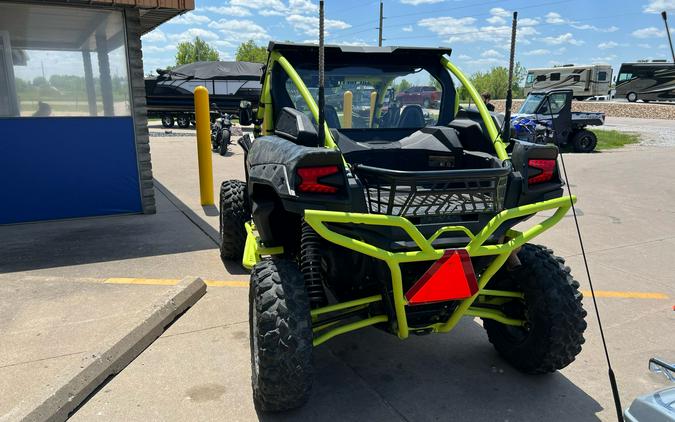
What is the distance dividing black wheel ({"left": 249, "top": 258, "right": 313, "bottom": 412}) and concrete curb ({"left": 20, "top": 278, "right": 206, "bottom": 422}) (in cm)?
103

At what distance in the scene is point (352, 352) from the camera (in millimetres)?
3445

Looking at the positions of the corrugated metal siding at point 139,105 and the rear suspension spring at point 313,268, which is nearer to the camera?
the rear suspension spring at point 313,268

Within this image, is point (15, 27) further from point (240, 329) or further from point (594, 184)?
point (594, 184)

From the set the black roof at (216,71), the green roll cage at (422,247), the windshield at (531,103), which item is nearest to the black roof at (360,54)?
the green roll cage at (422,247)

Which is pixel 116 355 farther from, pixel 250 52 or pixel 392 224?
pixel 250 52

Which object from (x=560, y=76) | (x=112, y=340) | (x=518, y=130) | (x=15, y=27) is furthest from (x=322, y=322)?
(x=560, y=76)

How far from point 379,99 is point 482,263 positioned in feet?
5.13

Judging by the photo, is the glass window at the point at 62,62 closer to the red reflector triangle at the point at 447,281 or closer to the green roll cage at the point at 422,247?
the green roll cage at the point at 422,247

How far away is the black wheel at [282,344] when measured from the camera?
247 centimetres

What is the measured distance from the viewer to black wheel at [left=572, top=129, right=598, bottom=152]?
16266 mm

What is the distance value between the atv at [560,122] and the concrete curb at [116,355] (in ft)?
41.9

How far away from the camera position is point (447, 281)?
2473mm

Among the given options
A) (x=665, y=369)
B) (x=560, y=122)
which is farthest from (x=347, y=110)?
(x=560, y=122)

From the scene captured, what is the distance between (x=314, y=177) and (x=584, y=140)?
1632 centimetres
